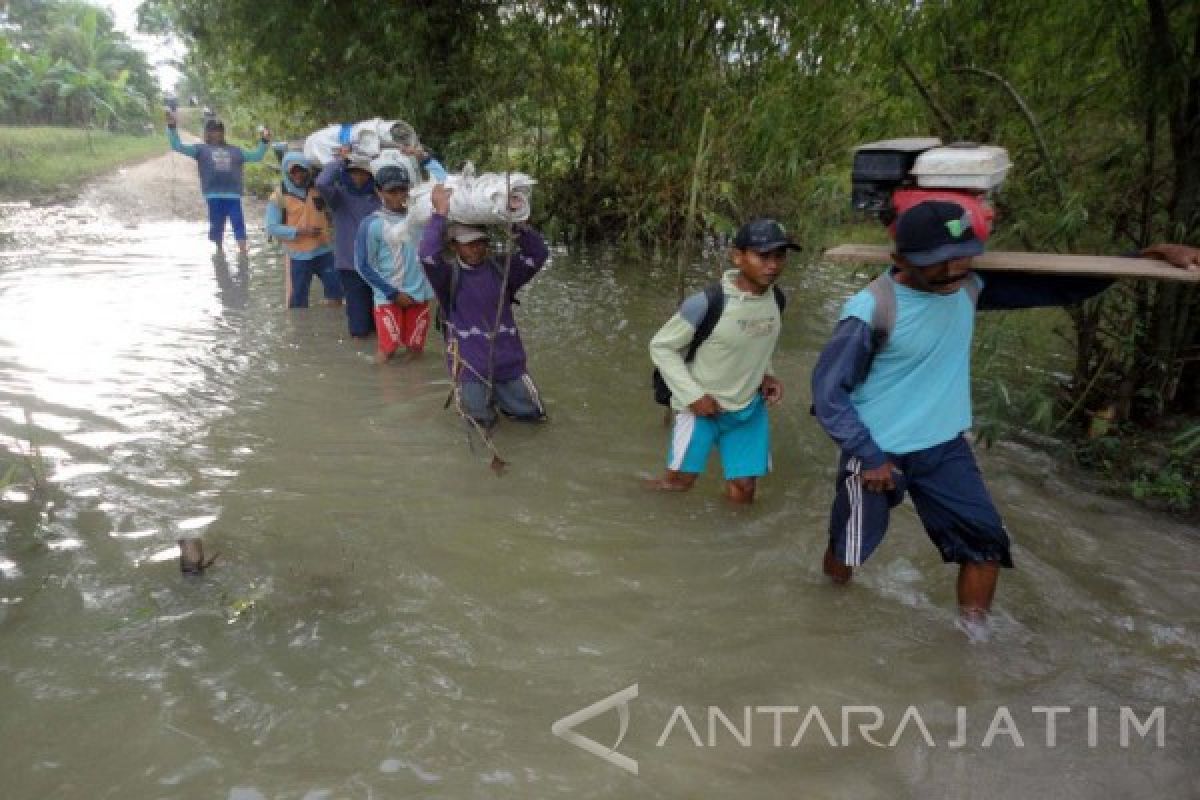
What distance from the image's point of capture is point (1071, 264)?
2.68m

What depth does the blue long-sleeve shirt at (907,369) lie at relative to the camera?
109 inches

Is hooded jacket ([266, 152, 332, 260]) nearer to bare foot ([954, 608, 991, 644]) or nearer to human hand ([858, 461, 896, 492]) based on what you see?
human hand ([858, 461, 896, 492])

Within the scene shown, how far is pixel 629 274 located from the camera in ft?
32.4

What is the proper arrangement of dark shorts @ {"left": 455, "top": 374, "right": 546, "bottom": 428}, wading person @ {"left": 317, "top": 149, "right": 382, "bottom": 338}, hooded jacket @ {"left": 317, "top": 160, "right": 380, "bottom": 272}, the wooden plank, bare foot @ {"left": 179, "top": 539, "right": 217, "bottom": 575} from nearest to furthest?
the wooden plank, bare foot @ {"left": 179, "top": 539, "right": 217, "bottom": 575}, dark shorts @ {"left": 455, "top": 374, "right": 546, "bottom": 428}, wading person @ {"left": 317, "top": 149, "right": 382, "bottom": 338}, hooded jacket @ {"left": 317, "top": 160, "right": 380, "bottom": 272}

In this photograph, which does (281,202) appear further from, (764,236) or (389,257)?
(764,236)

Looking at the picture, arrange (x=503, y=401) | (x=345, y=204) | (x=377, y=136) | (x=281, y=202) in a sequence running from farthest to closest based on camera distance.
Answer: (x=281, y=202), (x=345, y=204), (x=377, y=136), (x=503, y=401)

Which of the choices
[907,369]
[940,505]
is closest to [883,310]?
[907,369]

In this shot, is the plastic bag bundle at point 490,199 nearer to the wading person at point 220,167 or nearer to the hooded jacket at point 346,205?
the hooded jacket at point 346,205

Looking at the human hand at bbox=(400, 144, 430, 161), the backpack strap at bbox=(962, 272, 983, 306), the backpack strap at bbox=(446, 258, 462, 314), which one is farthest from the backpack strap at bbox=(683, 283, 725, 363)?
the human hand at bbox=(400, 144, 430, 161)

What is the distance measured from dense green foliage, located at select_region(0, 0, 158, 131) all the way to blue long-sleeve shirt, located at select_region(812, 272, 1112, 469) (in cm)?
2854

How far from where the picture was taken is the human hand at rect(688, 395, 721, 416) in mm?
3748

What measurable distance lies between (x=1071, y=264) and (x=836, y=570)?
4.70 ft

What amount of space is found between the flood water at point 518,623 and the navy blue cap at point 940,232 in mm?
1396

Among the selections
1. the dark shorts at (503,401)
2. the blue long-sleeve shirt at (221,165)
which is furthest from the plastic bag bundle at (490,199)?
the blue long-sleeve shirt at (221,165)
